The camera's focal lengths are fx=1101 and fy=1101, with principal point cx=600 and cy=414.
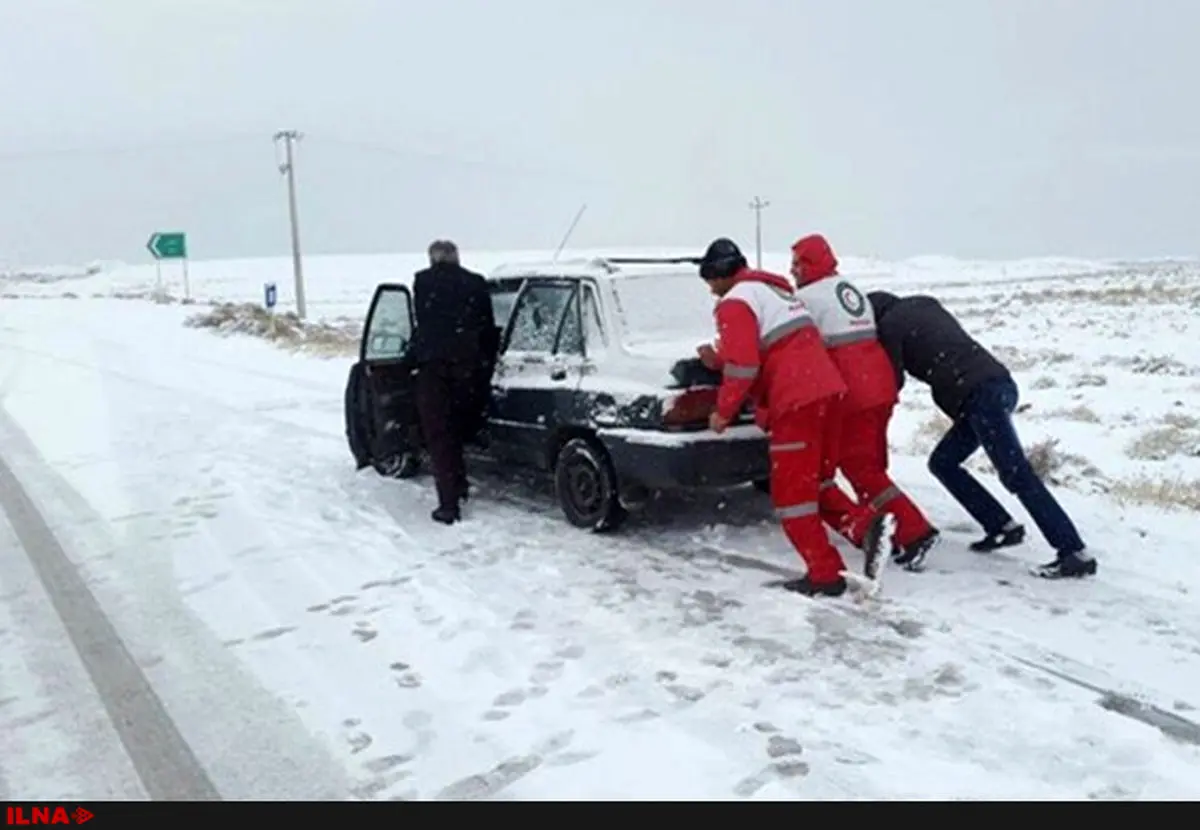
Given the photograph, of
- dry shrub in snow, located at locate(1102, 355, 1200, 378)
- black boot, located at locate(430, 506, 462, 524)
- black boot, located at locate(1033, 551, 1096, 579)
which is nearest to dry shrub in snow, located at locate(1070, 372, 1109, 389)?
dry shrub in snow, located at locate(1102, 355, 1200, 378)

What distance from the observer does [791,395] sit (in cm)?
554

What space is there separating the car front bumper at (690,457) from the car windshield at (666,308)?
69cm

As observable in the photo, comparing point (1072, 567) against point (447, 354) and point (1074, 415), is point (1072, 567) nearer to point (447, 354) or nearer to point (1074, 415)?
point (447, 354)

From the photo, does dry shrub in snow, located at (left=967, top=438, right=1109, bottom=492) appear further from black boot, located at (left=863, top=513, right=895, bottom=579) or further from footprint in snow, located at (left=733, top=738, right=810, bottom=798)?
footprint in snow, located at (left=733, top=738, right=810, bottom=798)

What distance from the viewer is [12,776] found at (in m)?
3.99

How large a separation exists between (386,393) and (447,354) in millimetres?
1117

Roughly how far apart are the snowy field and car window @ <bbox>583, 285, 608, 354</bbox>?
120 centimetres

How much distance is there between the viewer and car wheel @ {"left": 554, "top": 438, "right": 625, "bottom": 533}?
22.4 feet


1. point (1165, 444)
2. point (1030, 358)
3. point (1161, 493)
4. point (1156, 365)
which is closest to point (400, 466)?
point (1161, 493)

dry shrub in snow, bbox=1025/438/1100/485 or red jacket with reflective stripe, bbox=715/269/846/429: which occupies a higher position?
red jacket with reflective stripe, bbox=715/269/846/429
